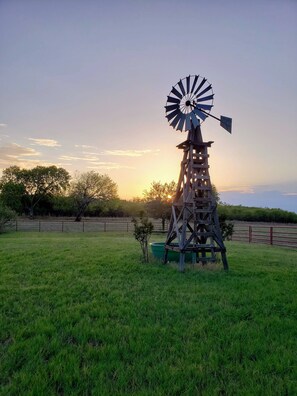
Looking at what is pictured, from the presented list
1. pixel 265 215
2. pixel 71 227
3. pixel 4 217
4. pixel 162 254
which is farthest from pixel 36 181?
pixel 162 254

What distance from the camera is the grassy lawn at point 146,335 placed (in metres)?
2.79

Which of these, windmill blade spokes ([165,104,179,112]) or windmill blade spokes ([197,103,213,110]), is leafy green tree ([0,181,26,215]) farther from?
windmill blade spokes ([197,103,213,110])

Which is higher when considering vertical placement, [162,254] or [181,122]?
[181,122]

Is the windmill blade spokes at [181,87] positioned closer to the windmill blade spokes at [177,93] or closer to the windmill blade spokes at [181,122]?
the windmill blade spokes at [177,93]

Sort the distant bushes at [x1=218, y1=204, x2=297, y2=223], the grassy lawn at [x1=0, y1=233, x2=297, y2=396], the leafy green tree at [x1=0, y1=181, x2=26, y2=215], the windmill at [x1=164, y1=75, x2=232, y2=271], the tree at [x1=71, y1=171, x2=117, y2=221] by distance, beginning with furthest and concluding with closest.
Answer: the tree at [x1=71, y1=171, x2=117, y2=221] → the leafy green tree at [x1=0, y1=181, x2=26, y2=215] → the distant bushes at [x1=218, y1=204, x2=297, y2=223] → the windmill at [x1=164, y1=75, x2=232, y2=271] → the grassy lawn at [x1=0, y1=233, x2=297, y2=396]

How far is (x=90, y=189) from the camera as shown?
163 feet

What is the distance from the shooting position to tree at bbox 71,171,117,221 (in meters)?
48.7

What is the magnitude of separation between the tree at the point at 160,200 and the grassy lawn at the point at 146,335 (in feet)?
73.3

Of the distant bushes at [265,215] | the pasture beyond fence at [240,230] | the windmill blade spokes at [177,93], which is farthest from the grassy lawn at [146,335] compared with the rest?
the distant bushes at [265,215]

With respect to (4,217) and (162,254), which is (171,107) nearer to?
(162,254)

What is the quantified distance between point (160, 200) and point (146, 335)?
26.8 meters

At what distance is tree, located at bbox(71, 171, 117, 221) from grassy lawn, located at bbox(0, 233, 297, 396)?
139 ft

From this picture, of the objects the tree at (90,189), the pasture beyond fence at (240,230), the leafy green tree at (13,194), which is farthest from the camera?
the tree at (90,189)

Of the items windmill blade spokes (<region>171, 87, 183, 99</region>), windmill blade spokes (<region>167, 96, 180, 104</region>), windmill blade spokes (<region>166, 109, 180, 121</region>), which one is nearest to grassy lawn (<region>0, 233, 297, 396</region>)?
windmill blade spokes (<region>166, 109, 180, 121</region>)
